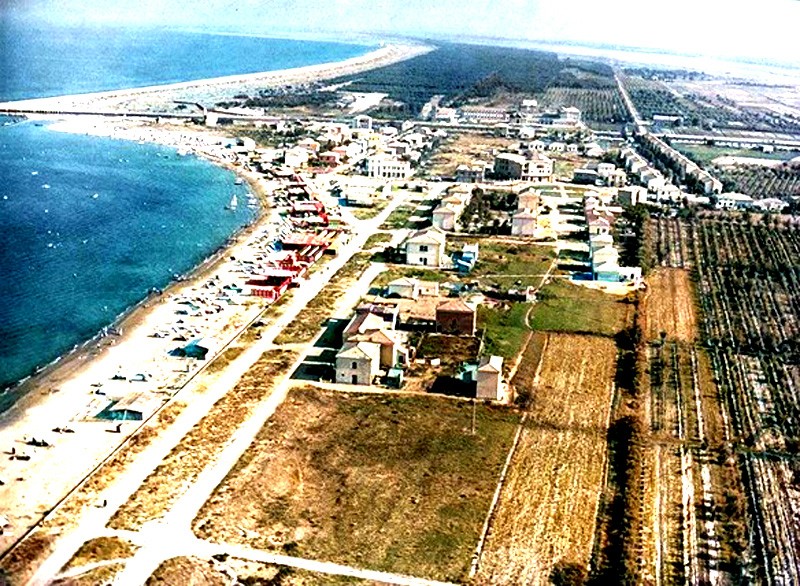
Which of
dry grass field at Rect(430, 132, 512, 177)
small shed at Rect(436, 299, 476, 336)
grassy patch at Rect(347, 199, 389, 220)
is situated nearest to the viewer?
small shed at Rect(436, 299, 476, 336)

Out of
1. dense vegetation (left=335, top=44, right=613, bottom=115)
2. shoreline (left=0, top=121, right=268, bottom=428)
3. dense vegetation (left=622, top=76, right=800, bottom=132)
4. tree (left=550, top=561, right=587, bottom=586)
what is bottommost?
tree (left=550, top=561, right=587, bottom=586)

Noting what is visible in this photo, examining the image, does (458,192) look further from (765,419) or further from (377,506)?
(377,506)

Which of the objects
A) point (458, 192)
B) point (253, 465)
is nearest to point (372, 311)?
point (253, 465)

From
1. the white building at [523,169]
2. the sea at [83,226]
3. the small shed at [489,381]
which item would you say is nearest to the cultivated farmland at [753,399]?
the small shed at [489,381]

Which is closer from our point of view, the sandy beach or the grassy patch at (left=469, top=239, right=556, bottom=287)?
the sandy beach

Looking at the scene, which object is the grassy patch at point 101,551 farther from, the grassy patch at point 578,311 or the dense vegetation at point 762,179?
the dense vegetation at point 762,179

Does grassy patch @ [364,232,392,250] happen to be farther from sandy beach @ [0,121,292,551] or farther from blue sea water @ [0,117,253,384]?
blue sea water @ [0,117,253,384]

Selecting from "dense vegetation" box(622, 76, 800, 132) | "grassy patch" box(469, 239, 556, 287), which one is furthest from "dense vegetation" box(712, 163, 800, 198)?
"dense vegetation" box(622, 76, 800, 132)

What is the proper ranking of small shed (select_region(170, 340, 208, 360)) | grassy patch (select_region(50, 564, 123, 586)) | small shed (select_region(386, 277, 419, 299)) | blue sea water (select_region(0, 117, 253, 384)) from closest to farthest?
grassy patch (select_region(50, 564, 123, 586)), small shed (select_region(170, 340, 208, 360)), blue sea water (select_region(0, 117, 253, 384)), small shed (select_region(386, 277, 419, 299))
